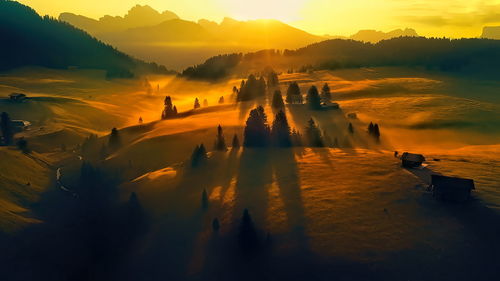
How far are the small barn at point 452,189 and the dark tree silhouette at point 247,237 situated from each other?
83.2ft

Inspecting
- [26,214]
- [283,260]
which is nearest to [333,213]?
[283,260]

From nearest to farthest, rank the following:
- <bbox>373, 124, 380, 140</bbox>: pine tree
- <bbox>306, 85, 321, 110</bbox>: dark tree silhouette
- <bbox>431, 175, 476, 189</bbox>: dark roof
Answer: <bbox>431, 175, 476, 189</bbox>: dark roof → <bbox>373, 124, 380, 140</bbox>: pine tree → <bbox>306, 85, 321, 110</bbox>: dark tree silhouette

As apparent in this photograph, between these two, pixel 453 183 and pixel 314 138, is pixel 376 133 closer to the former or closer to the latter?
pixel 314 138

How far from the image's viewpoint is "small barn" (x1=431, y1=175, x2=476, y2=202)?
5247 cm

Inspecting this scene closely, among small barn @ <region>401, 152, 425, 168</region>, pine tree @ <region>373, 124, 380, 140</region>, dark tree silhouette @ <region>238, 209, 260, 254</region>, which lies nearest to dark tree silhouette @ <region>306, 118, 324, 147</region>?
pine tree @ <region>373, 124, 380, 140</region>

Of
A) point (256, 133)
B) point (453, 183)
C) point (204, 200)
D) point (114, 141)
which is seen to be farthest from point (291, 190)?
point (114, 141)

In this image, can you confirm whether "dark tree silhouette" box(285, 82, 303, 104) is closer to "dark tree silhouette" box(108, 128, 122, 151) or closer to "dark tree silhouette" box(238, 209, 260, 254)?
"dark tree silhouette" box(108, 128, 122, 151)

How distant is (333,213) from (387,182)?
12.7 meters

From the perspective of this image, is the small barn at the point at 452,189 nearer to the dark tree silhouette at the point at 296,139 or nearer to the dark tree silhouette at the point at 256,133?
the dark tree silhouette at the point at 296,139

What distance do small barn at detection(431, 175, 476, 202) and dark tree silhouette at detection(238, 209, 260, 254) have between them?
2536cm

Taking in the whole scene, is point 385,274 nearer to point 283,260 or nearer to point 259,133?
point 283,260

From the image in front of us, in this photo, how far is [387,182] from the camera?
199 feet

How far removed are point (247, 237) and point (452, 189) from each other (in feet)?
90.7

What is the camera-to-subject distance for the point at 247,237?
49.1 m
